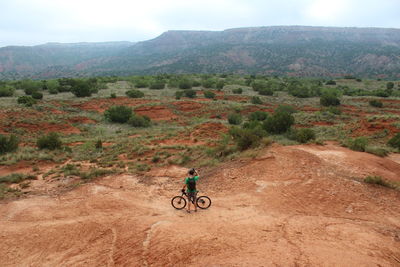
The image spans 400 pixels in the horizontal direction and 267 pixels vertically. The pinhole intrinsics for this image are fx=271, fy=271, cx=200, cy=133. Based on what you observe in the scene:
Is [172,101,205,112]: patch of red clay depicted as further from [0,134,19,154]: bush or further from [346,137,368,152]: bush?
[346,137,368,152]: bush

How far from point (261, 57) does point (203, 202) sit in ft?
369

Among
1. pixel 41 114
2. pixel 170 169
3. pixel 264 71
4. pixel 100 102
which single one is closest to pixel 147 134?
pixel 170 169

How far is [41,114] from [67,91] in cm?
1451

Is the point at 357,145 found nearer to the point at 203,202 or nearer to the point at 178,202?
the point at 203,202

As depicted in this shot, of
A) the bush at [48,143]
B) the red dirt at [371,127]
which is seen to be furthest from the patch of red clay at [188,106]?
the red dirt at [371,127]

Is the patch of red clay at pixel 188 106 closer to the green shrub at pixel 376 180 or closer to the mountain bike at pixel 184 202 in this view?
the mountain bike at pixel 184 202

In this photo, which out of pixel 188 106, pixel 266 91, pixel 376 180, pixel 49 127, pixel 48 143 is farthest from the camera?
pixel 266 91

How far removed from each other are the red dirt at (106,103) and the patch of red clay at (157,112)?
222 centimetres

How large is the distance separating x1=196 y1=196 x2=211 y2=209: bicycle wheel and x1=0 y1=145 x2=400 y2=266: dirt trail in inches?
10.4

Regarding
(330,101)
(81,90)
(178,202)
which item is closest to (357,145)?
(178,202)

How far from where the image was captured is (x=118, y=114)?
2688 centimetres

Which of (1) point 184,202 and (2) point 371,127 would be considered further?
(2) point 371,127

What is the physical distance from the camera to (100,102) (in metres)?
33.2

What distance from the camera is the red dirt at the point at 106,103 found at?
3111cm
